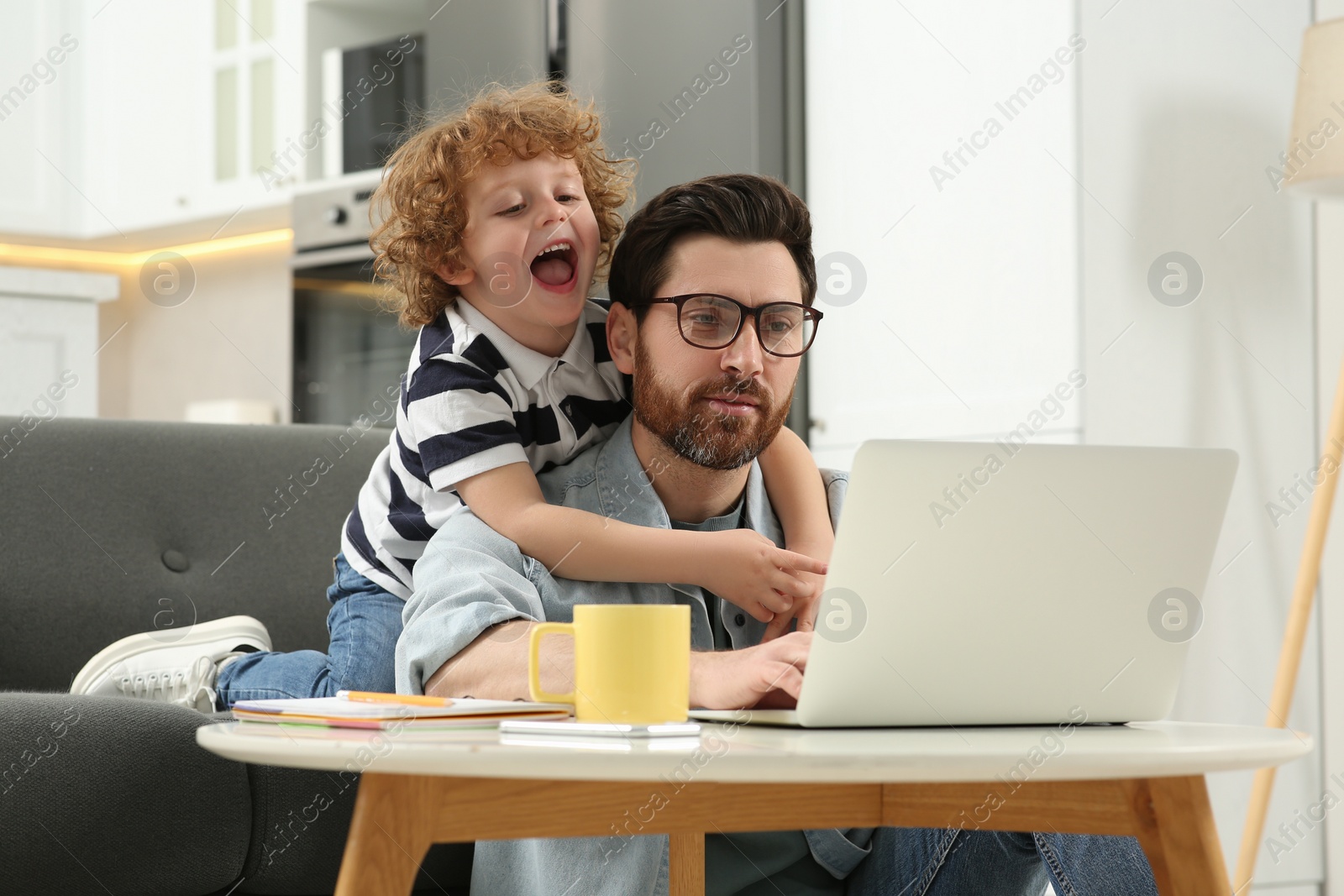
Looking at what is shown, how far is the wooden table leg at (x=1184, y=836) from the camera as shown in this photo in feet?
2.48

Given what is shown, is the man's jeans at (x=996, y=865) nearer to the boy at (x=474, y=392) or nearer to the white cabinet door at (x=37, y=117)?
the boy at (x=474, y=392)

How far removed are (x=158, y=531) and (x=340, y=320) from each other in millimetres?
1811

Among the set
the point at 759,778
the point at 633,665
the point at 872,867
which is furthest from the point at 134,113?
the point at 759,778

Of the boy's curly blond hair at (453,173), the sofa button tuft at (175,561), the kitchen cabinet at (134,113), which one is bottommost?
the sofa button tuft at (175,561)

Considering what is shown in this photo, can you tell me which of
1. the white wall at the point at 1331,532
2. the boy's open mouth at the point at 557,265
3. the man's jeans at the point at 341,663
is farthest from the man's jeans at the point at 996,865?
the white wall at the point at 1331,532

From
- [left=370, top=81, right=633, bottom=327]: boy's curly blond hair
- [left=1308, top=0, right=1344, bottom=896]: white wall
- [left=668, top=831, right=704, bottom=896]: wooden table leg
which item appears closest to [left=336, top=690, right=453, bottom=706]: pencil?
[left=668, top=831, right=704, bottom=896]: wooden table leg

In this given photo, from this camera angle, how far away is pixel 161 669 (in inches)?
57.6

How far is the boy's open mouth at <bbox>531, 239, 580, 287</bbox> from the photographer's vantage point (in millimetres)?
1406

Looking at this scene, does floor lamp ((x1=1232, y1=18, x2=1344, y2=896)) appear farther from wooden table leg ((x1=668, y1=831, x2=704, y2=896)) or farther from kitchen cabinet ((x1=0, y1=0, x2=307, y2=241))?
kitchen cabinet ((x1=0, y1=0, x2=307, y2=241))

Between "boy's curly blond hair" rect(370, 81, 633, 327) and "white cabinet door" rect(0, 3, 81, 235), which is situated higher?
"white cabinet door" rect(0, 3, 81, 235)

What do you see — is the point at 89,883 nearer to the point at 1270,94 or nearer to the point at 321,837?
the point at 321,837

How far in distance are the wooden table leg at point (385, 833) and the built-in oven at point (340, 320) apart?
266cm

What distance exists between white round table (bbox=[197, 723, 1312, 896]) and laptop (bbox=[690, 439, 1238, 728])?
0.03 m

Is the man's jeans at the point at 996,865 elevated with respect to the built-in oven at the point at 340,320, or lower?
lower
